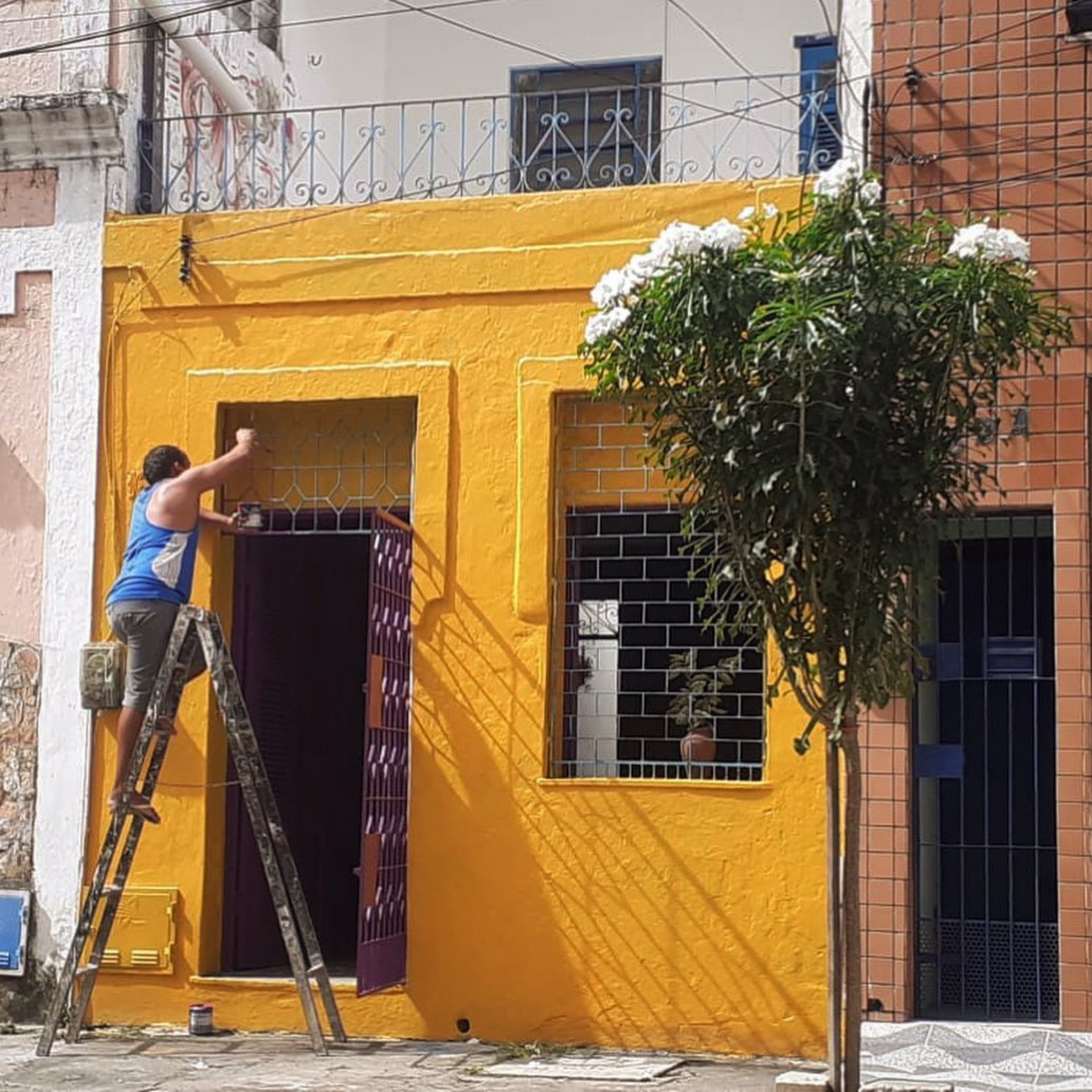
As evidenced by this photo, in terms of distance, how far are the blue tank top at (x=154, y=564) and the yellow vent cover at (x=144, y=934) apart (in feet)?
4.92

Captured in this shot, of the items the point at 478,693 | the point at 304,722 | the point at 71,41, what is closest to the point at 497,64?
the point at 71,41

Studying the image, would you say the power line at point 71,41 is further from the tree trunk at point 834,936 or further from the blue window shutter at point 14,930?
the tree trunk at point 834,936

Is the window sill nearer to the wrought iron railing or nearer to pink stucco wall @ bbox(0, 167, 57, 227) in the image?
the wrought iron railing

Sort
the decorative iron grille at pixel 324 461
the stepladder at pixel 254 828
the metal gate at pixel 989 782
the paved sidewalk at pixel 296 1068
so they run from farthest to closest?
1. the decorative iron grille at pixel 324 461
2. the stepladder at pixel 254 828
3. the metal gate at pixel 989 782
4. the paved sidewalk at pixel 296 1068

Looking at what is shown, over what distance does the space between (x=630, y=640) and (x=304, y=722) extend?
272cm

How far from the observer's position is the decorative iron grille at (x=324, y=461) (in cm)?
1073

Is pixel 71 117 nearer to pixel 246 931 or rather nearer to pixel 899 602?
pixel 246 931

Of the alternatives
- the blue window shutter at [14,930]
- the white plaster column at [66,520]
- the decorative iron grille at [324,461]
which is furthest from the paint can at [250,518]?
the blue window shutter at [14,930]

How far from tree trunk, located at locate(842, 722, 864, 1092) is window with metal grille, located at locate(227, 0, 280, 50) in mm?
7494

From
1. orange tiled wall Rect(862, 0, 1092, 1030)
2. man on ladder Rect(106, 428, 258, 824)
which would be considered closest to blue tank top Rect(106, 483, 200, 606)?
man on ladder Rect(106, 428, 258, 824)

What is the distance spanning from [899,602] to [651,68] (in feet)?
25.7

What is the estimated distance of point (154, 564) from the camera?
405 inches

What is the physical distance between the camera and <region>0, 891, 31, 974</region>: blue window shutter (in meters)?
10.5

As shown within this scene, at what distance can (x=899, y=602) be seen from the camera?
720cm
